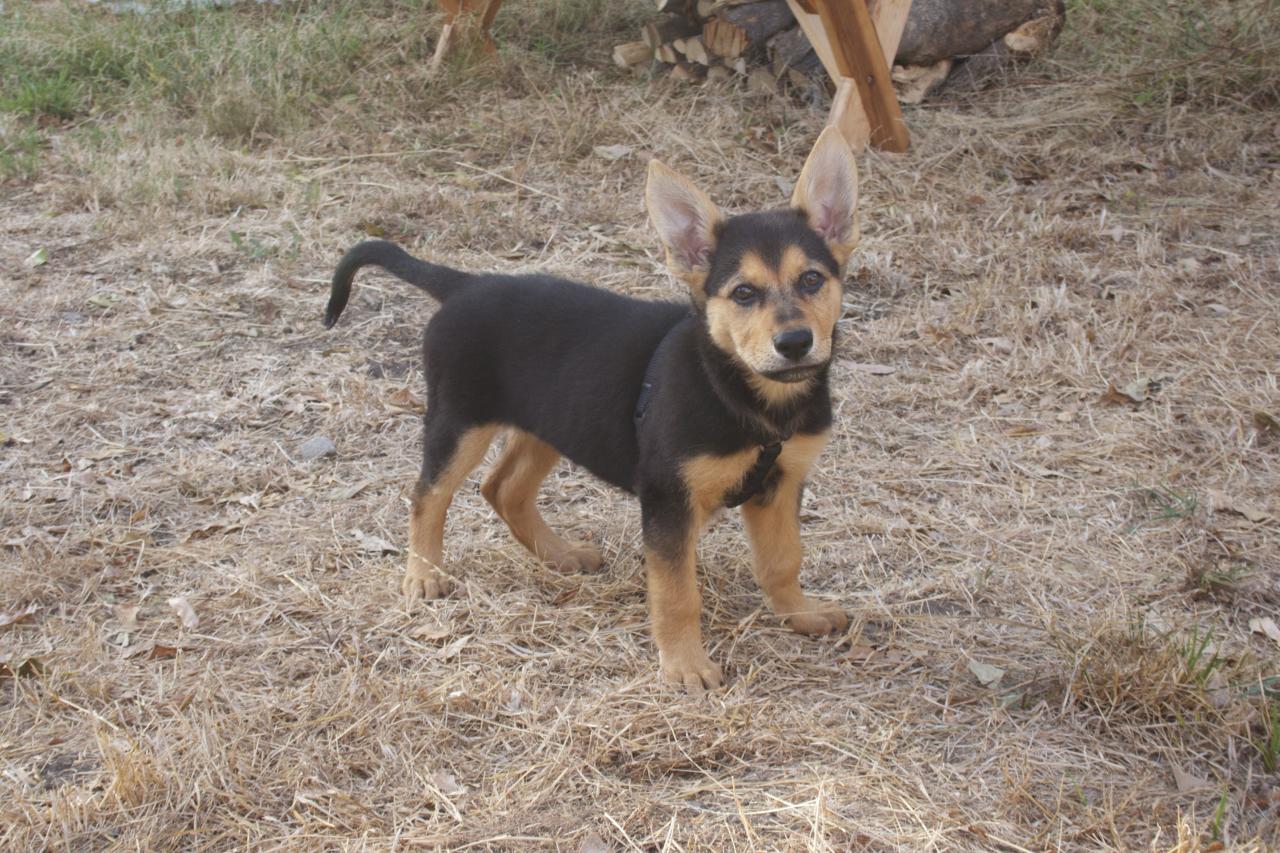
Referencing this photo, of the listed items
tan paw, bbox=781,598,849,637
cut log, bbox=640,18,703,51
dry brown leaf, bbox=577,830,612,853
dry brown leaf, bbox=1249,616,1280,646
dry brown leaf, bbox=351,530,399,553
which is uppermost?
cut log, bbox=640,18,703,51

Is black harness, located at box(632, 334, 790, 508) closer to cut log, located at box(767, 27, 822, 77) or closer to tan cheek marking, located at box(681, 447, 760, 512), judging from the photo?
tan cheek marking, located at box(681, 447, 760, 512)

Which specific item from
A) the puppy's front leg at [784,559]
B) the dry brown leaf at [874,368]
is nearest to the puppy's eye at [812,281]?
the puppy's front leg at [784,559]

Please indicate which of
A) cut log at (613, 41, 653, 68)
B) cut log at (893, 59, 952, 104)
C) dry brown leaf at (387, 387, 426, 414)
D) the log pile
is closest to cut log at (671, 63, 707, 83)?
the log pile

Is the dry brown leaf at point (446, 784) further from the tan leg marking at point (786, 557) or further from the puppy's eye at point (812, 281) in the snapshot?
the puppy's eye at point (812, 281)

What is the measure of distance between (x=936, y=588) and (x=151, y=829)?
2.50m

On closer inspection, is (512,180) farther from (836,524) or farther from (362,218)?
(836,524)

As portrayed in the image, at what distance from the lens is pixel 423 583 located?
13.7 ft

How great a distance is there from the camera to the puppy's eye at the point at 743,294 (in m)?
3.43

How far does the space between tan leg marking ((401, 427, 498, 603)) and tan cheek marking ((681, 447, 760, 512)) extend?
2.90 ft

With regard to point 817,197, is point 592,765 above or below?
below

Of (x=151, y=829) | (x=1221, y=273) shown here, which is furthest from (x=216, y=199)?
(x=1221, y=273)

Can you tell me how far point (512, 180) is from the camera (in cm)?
753

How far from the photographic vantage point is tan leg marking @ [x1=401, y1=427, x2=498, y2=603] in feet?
13.4

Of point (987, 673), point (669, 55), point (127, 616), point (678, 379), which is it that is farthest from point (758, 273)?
point (669, 55)
